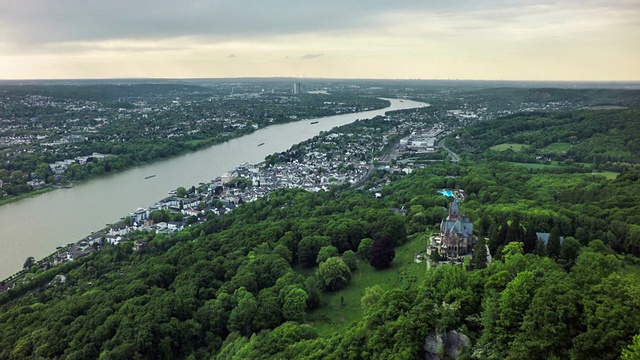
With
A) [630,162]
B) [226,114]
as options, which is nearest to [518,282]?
[630,162]

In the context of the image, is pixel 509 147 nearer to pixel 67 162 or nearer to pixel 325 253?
pixel 325 253

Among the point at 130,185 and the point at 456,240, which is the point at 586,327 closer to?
the point at 456,240

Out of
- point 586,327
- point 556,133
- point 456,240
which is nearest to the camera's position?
point 586,327

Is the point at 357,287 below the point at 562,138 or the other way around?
below

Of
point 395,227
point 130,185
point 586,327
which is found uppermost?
point 586,327

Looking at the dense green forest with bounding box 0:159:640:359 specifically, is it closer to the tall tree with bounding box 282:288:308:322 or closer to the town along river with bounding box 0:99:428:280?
the tall tree with bounding box 282:288:308:322

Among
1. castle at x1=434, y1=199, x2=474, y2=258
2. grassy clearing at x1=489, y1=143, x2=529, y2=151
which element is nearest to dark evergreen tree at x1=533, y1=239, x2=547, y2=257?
castle at x1=434, y1=199, x2=474, y2=258

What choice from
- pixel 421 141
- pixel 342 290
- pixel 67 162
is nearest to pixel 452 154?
pixel 421 141
